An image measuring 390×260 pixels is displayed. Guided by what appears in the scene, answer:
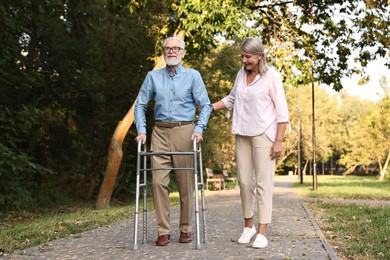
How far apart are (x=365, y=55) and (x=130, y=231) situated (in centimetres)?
1124

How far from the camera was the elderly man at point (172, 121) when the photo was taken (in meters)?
6.14

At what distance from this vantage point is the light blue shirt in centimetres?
614

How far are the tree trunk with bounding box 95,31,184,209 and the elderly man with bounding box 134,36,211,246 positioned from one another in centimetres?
873

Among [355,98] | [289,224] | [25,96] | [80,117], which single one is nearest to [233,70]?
[80,117]

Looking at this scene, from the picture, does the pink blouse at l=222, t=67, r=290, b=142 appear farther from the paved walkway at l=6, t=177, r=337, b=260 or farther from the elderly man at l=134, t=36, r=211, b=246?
the paved walkway at l=6, t=177, r=337, b=260

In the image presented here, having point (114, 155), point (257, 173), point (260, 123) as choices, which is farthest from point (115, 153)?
point (260, 123)

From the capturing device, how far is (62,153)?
20000 mm

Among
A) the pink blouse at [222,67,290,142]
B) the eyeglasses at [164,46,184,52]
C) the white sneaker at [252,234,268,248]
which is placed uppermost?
the eyeglasses at [164,46,184,52]

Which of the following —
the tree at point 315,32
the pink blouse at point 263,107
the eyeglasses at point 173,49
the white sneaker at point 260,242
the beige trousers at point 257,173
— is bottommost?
the white sneaker at point 260,242

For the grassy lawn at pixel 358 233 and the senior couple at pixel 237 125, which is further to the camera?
the senior couple at pixel 237 125

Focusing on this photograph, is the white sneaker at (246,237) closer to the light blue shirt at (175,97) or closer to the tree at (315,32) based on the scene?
the light blue shirt at (175,97)

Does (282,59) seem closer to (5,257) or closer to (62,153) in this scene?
(62,153)

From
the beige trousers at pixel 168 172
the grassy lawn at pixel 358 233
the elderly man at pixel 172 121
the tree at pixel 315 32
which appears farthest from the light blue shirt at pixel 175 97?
the tree at pixel 315 32

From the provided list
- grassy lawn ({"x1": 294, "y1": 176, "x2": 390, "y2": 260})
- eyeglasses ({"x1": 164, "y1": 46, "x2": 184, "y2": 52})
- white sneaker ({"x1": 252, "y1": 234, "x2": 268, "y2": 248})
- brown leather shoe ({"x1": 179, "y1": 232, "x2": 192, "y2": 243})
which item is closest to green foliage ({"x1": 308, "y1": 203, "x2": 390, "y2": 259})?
grassy lawn ({"x1": 294, "y1": 176, "x2": 390, "y2": 260})
